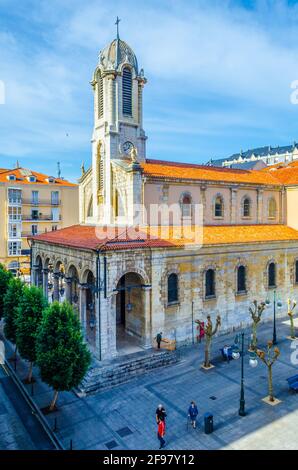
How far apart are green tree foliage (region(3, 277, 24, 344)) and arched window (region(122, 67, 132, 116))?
16.9 metres

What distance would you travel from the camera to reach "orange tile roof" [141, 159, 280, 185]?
28752mm

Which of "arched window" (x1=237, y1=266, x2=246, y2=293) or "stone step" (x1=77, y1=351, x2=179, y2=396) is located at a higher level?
"arched window" (x1=237, y1=266, x2=246, y2=293)

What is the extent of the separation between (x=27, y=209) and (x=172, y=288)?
34155mm

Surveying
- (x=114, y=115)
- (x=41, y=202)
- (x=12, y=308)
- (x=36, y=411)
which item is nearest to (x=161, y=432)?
(x=36, y=411)

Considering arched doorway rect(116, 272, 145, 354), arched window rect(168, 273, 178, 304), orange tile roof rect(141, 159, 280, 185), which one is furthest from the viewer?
orange tile roof rect(141, 159, 280, 185)

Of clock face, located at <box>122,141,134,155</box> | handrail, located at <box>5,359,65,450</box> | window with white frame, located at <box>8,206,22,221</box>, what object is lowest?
handrail, located at <box>5,359,65,450</box>

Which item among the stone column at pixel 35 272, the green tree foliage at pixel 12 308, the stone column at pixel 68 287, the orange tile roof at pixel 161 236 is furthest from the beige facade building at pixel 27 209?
the green tree foliage at pixel 12 308

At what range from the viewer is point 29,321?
19.1 metres

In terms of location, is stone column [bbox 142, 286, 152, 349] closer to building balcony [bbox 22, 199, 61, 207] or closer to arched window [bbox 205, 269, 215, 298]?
arched window [bbox 205, 269, 215, 298]

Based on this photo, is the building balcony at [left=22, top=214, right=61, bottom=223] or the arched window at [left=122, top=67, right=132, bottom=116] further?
the building balcony at [left=22, top=214, right=61, bottom=223]

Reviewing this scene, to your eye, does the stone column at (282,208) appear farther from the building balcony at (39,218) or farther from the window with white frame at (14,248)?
the window with white frame at (14,248)

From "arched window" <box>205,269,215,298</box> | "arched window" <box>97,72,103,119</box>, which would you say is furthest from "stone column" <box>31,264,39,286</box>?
"arched window" <box>205,269,215,298</box>

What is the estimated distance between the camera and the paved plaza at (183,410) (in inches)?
585
